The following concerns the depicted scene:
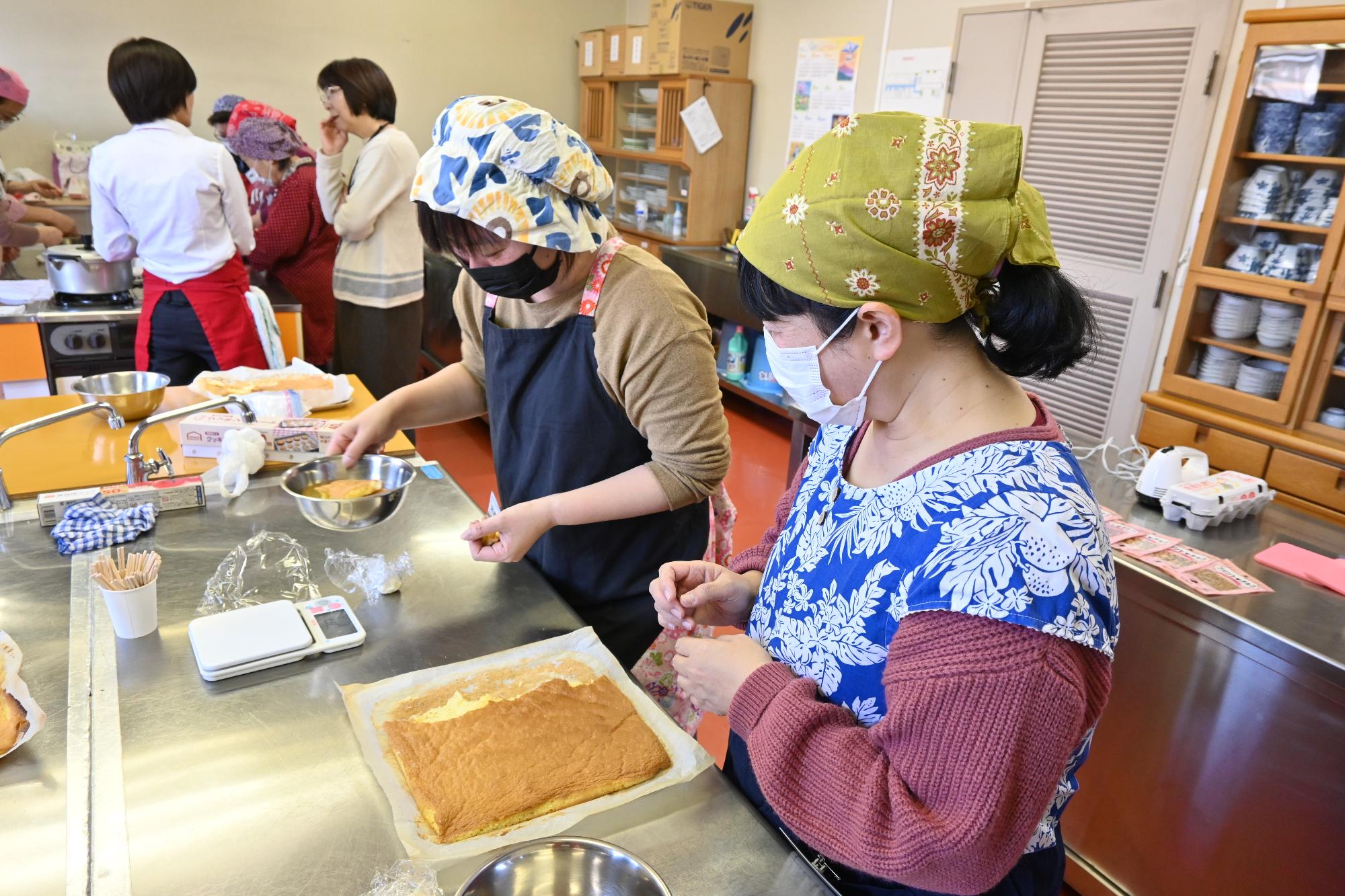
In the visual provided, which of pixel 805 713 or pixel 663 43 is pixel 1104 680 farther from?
pixel 663 43

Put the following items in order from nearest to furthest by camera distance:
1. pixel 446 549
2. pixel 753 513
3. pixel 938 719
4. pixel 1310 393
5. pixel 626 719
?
pixel 938 719 < pixel 626 719 < pixel 446 549 < pixel 1310 393 < pixel 753 513

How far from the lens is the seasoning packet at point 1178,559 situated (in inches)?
74.5

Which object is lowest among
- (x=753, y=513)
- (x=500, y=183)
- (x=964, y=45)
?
(x=753, y=513)

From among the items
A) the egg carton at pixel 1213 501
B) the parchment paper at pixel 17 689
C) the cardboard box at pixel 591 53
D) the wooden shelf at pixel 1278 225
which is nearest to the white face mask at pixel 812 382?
the parchment paper at pixel 17 689

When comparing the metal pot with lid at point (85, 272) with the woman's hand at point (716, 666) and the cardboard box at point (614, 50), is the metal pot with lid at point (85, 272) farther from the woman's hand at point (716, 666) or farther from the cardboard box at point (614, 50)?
the cardboard box at point (614, 50)

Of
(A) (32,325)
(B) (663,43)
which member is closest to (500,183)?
(A) (32,325)

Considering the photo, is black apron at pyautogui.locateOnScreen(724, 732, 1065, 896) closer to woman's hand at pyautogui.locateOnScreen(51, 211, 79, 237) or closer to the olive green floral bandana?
the olive green floral bandana

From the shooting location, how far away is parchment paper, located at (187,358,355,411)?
231 cm

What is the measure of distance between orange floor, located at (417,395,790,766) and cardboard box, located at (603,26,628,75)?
245 centimetres

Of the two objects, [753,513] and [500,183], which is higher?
[500,183]

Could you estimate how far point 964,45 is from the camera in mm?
4098

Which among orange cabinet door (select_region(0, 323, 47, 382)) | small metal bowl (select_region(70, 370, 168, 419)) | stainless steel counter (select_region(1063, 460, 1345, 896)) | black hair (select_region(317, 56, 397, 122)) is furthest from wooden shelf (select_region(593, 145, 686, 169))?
stainless steel counter (select_region(1063, 460, 1345, 896))

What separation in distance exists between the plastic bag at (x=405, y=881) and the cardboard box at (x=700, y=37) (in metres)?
5.12

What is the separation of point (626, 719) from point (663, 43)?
16.5ft
